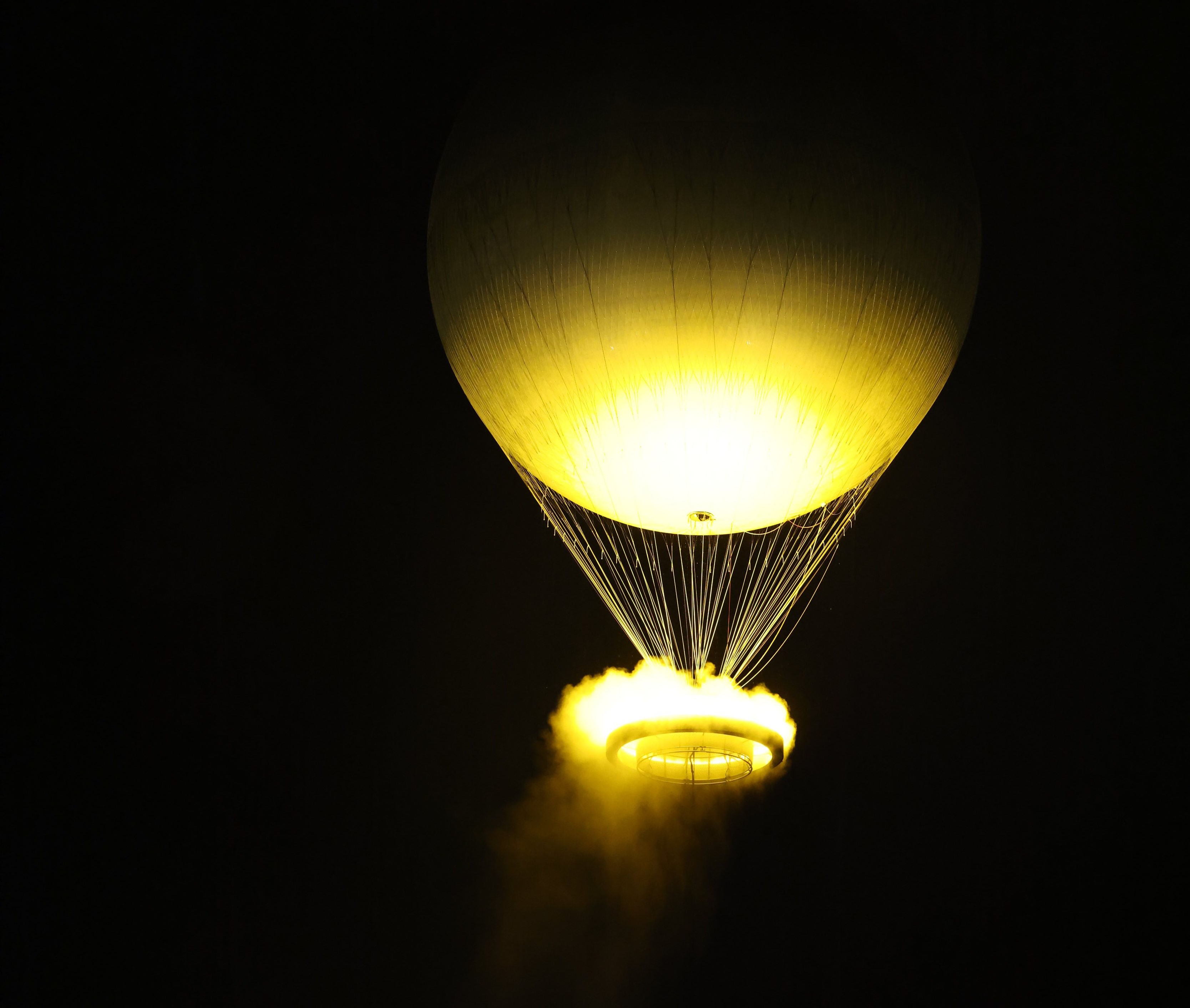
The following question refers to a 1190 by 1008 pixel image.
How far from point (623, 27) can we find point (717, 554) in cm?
1124

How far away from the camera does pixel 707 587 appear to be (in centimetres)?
1636

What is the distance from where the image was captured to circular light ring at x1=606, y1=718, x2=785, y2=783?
47.1 ft

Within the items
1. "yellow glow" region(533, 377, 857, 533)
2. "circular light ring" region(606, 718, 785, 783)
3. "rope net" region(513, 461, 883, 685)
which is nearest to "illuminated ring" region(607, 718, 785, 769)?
"circular light ring" region(606, 718, 785, 783)

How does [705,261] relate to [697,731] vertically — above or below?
above

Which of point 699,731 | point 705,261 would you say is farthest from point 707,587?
point 705,261

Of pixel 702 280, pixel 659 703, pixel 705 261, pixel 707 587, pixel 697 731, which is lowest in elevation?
pixel 697 731

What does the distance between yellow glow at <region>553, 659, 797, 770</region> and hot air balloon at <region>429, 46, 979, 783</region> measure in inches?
5.0

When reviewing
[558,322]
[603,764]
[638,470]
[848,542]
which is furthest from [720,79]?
[603,764]

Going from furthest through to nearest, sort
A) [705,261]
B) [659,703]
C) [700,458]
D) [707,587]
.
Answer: [707,587]
[659,703]
[700,458]
[705,261]

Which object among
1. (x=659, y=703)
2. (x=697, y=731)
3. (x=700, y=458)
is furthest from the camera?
(x=659, y=703)

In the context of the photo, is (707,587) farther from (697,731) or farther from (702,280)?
(702,280)

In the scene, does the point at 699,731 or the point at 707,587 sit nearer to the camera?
the point at 699,731

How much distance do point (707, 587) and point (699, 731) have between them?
2414 mm

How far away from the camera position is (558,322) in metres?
13.7
